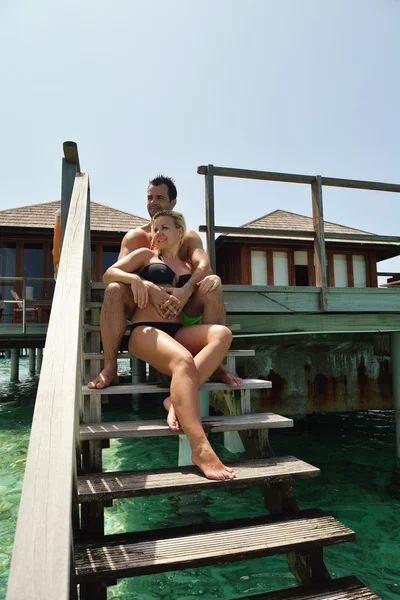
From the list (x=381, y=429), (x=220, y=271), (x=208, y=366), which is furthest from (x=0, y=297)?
(x=208, y=366)

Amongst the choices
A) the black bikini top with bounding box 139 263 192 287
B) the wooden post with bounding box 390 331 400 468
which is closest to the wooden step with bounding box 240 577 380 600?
the black bikini top with bounding box 139 263 192 287

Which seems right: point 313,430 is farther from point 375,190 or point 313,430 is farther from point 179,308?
point 179,308

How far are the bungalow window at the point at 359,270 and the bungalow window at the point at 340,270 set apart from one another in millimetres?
342

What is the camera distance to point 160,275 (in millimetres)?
2824

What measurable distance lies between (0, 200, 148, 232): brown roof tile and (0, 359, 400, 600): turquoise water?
6.94 m

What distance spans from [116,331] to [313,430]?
5.48 metres

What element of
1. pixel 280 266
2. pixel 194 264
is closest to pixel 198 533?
pixel 194 264

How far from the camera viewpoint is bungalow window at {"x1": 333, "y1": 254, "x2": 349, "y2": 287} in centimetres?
1321

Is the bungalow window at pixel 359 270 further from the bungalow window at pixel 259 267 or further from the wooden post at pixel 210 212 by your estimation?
the wooden post at pixel 210 212

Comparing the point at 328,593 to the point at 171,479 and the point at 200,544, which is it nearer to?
the point at 200,544

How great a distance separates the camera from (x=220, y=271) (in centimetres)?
1480

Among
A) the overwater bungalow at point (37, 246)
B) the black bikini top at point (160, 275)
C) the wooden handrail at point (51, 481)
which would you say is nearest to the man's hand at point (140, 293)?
the black bikini top at point (160, 275)

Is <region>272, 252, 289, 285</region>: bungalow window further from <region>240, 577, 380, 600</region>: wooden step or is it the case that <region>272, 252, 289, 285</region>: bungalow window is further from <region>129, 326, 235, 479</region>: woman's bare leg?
<region>240, 577, 380, 600</region>: wooden step

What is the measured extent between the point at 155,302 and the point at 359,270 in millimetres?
12249
